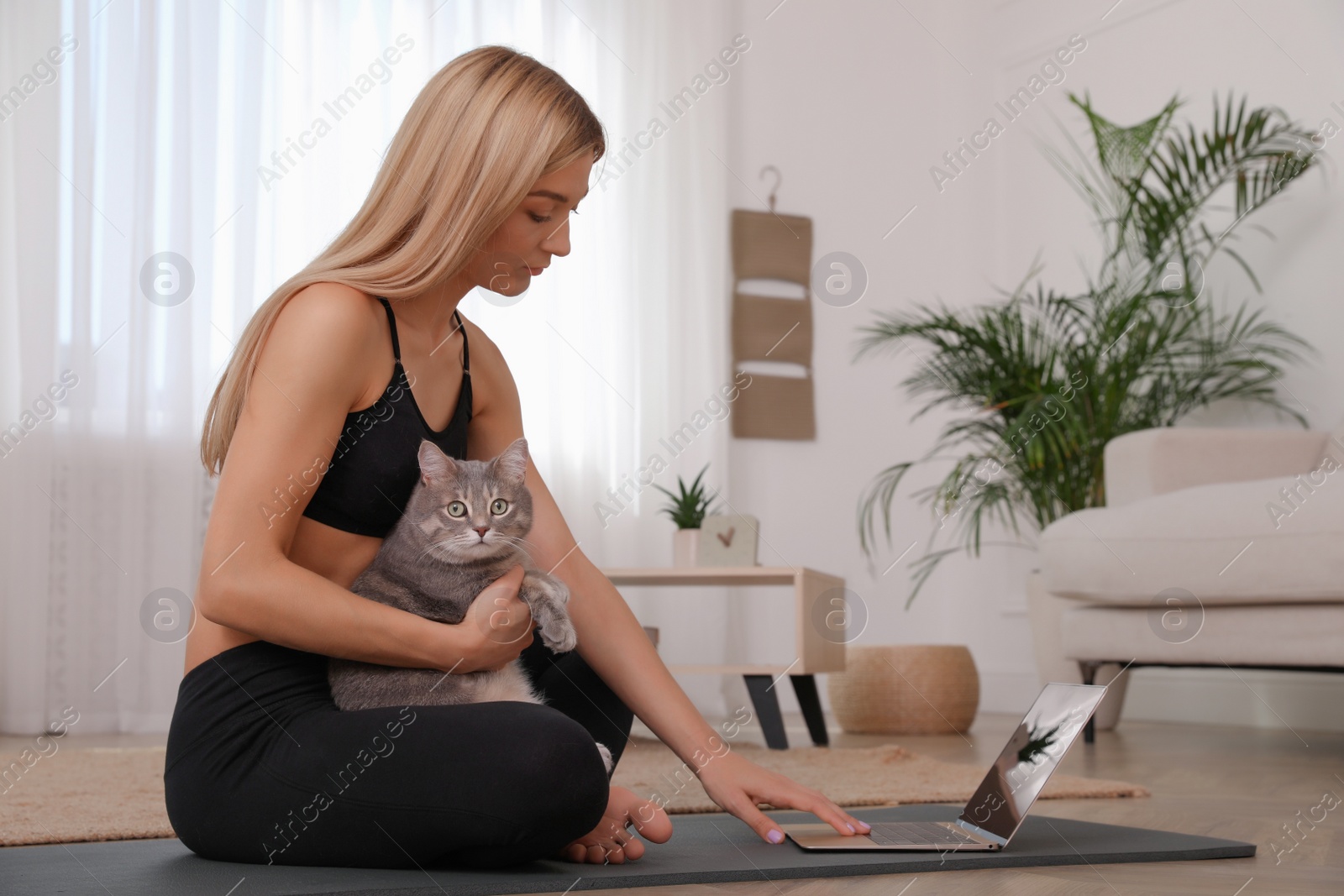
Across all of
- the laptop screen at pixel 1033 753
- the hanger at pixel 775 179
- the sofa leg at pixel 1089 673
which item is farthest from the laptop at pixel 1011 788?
the hanger at pixel 775 179

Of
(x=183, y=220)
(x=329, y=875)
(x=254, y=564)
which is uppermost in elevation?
(x=183, y=220)

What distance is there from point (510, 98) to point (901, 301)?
146 inches

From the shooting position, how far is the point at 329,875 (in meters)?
1.15

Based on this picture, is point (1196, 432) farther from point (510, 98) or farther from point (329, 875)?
point (329, 875)

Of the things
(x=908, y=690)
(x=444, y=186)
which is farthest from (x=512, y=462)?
(x=908, y=690)

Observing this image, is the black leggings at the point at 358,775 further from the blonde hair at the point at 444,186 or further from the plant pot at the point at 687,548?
the plant pot at the point at 687,548

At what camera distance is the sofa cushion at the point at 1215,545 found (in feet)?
7.54

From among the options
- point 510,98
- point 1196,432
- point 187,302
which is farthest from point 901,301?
point 510,98

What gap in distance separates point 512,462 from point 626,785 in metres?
0.91

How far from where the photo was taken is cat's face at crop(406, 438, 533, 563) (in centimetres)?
126

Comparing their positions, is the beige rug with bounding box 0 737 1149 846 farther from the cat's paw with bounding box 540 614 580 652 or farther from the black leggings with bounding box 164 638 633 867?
the cat's paw with bounding box 540 614 580 652

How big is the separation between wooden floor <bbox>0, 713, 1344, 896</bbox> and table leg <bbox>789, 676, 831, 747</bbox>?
93 mm

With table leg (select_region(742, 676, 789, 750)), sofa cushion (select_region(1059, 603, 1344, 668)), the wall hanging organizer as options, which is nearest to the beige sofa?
sofa cushion (select_region(1059, 603, 1344, 668))

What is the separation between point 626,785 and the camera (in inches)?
81.1
